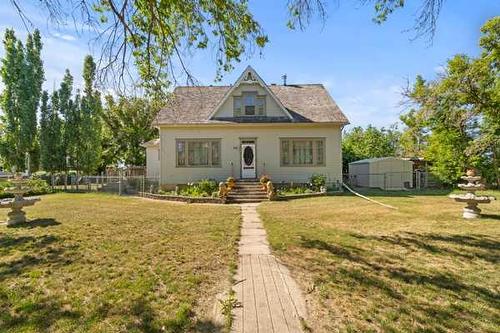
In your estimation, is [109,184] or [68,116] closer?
[109,184]

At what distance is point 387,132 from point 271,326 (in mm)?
49177

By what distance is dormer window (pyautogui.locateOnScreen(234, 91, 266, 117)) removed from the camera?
19500 mm

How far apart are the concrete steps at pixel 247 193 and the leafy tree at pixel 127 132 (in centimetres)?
1933

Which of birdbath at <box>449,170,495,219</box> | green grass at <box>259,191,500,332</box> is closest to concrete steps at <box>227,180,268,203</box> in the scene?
green grass at <box>259,191,500,332</box>

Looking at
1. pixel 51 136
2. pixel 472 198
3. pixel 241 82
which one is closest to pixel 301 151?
pixel 241 82

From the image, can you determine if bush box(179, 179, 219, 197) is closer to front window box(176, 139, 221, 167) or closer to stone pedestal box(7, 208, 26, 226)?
front window box(176, 139, 221, 167)

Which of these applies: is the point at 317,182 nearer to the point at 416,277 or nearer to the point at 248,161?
the point at 248,161

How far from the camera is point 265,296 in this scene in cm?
423

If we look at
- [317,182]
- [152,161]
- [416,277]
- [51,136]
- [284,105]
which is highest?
[284,105]

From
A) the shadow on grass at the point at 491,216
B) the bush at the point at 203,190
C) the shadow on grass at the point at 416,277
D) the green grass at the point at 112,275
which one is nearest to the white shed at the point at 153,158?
the bush at the point at 203,190

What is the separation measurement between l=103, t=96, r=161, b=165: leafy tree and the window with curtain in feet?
62.8

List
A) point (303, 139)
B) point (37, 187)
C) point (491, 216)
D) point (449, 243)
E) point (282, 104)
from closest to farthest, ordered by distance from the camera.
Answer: point (449, 243) < point (491, 216) < point (303, 139) < point (282, 104) < point (37, 187)

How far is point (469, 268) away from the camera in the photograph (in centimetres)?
536

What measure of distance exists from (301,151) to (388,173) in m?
7.92
